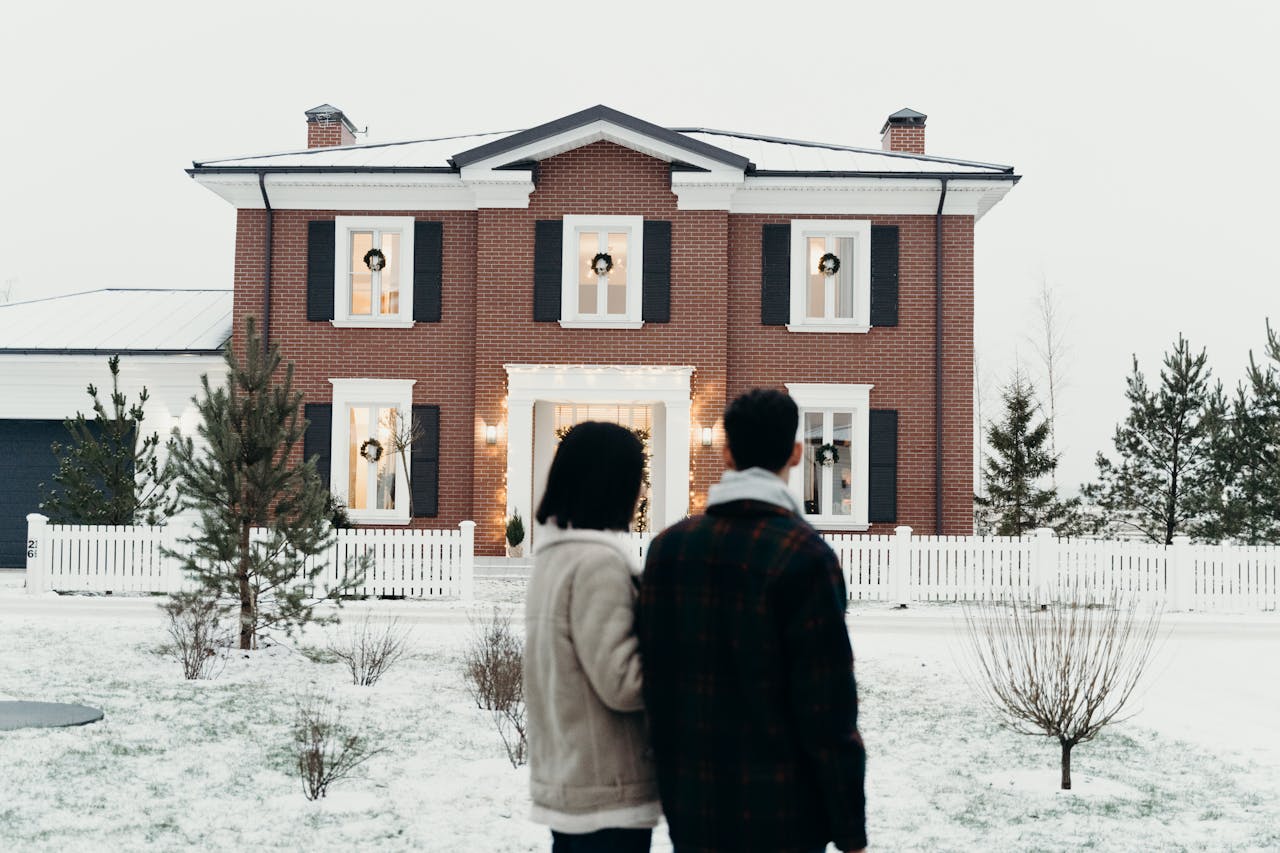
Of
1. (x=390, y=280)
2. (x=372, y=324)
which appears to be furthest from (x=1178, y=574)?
(x=390, y=280)

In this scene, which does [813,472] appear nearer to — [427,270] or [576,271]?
[576,271]


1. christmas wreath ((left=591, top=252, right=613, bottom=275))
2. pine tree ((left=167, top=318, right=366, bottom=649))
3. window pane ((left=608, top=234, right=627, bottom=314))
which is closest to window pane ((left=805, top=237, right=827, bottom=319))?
window pane ((left=608, top=234, right=627, bottom=314))

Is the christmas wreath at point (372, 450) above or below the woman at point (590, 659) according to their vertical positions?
above

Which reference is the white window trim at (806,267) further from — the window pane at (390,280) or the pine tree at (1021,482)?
the pine tree at (1021,482)

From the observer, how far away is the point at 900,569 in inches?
564

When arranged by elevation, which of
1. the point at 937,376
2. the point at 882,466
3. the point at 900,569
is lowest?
the point at 900,569

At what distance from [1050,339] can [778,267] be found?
1823cm

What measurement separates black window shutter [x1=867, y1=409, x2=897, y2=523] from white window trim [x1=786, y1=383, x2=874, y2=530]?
0.07 meters

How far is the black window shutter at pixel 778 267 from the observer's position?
17.4 meters

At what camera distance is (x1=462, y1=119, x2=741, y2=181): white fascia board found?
55.2 feet

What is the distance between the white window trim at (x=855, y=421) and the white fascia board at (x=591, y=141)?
3481 millimetres

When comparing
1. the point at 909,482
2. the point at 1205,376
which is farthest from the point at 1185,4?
the point at 909,482

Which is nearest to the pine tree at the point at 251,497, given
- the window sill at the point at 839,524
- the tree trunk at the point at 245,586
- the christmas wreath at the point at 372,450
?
the tree trunk at the point at 245,586

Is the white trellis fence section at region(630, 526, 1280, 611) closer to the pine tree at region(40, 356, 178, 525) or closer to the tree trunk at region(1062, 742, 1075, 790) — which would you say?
the pine tree at region(40, 356, 178, 525)
